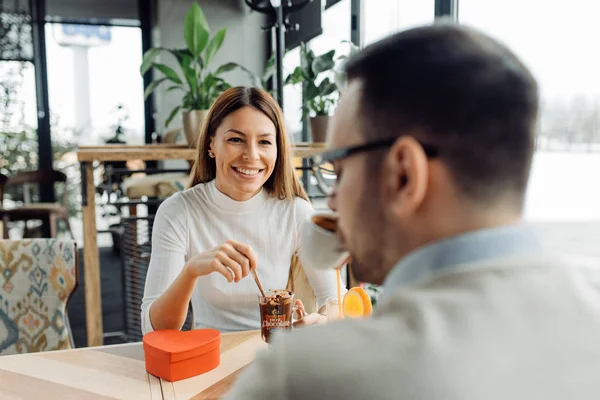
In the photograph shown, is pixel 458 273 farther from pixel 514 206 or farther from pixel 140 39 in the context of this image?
pixel 140 39

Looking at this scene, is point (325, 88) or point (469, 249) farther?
point (325, 88)

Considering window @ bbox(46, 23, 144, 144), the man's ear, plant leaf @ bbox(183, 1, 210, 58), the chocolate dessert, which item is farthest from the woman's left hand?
window @ bbox(46, 23, 144, 144)

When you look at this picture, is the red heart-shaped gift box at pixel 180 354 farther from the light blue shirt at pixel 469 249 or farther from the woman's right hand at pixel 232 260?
the light blue shirt at pixel 469 249

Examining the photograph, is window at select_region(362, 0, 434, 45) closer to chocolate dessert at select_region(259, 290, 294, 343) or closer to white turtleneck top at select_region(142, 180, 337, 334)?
white turtleneck top at select_region(142, 180, 337, 334)

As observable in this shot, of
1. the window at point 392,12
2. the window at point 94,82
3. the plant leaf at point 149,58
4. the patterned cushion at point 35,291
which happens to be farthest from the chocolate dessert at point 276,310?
the window at point 94,82

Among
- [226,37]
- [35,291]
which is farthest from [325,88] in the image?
[226,37]

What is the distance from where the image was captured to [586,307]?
16.2 inches

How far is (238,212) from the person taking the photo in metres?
1.78

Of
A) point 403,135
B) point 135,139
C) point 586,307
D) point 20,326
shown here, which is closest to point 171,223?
point 20,326

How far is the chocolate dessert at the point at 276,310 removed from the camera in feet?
3.82

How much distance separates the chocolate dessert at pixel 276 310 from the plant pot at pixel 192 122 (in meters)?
1.79

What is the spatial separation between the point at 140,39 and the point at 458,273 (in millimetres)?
6605

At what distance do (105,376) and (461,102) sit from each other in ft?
3.21

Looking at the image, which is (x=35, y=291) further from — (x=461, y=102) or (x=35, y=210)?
(x=35, y=210)
